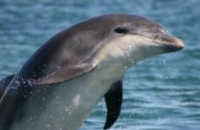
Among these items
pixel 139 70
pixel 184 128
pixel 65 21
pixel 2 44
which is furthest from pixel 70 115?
pixel 65 21

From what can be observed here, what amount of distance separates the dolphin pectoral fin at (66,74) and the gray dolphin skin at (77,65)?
43mm

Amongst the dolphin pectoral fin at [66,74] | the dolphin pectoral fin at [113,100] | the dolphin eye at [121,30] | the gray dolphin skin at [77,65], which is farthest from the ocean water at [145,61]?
the dolphin pectoral fin at [66,74]

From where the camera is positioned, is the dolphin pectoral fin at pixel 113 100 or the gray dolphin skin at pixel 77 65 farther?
the dolphin pectoral fin at pixel 113 100

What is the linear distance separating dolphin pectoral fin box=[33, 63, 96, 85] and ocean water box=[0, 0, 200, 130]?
343cm

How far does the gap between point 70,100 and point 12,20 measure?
17121mm

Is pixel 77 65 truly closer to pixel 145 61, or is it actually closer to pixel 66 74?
pixel 66 74

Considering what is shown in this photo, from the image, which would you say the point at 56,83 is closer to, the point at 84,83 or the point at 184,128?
the point at 84,83

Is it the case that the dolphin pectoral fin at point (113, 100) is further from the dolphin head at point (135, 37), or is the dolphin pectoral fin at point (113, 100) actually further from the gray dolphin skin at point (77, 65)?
the dolphin head at point (135, 37)

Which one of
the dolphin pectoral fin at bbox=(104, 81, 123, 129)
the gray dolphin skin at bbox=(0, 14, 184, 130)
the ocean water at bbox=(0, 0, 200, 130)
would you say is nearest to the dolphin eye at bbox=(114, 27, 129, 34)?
the gray dolphin skin at bbox=(0, 14, 184, 130)

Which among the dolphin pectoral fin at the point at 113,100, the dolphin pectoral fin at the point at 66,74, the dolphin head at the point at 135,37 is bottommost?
the dolphin pectoral fin at the point at 113,100

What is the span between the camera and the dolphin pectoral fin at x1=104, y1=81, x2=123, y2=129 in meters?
8.41

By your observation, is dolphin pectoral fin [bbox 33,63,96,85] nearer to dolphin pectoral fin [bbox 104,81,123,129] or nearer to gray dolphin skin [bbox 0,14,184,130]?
gray dolphin skin [bbox 0,14,184,130]

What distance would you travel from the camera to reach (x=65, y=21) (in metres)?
24.5

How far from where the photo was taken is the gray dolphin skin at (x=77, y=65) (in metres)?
8.02
